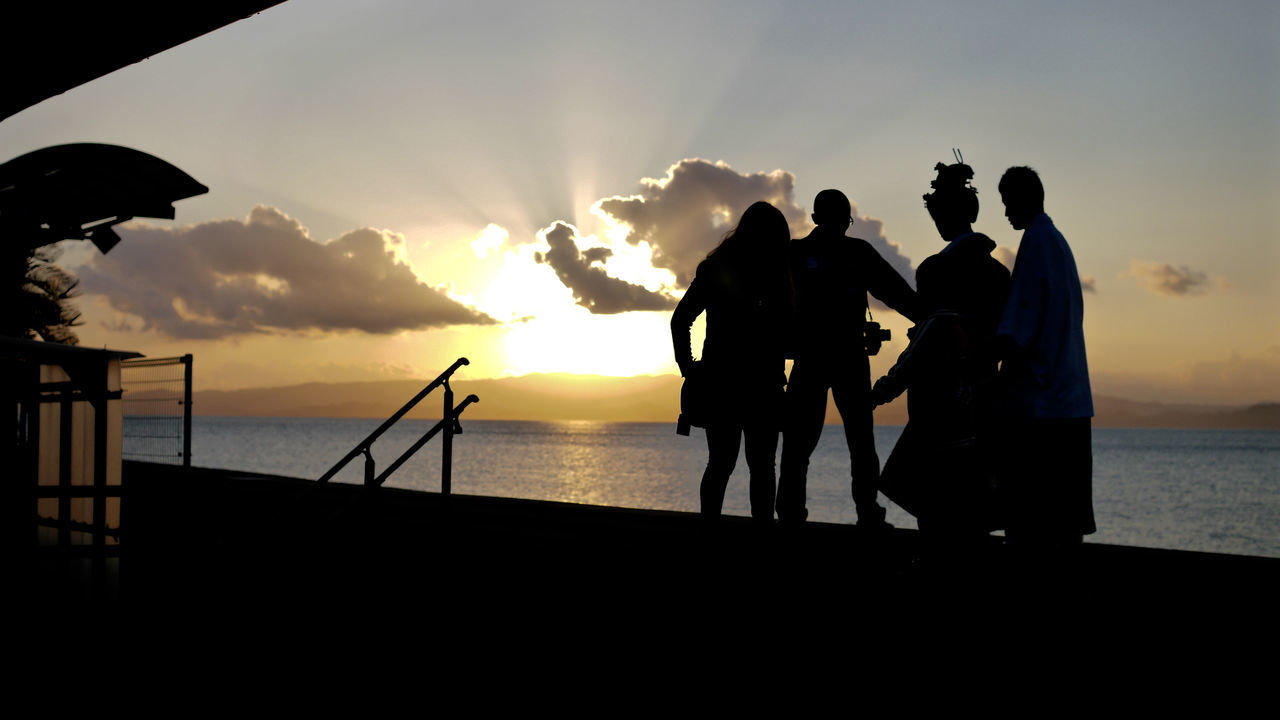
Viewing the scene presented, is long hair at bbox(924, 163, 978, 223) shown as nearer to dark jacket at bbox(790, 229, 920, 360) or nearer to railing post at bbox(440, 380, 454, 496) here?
dark jacket at bbox(790, 229, 920, 360)

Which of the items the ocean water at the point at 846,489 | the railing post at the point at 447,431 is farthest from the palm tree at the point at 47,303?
the railing post at the point at 447,431

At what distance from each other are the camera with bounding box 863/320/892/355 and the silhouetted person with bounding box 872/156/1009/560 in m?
1.07

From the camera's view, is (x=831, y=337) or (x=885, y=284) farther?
(x=885, y=284)

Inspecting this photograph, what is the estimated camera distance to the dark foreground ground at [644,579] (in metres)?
3.90

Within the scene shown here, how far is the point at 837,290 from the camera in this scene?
16.0 feet

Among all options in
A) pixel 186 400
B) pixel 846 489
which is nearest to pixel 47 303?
pixel 186 400

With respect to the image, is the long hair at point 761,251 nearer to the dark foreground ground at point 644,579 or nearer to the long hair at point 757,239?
the long hair at point 757,239

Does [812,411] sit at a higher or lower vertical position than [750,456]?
higher

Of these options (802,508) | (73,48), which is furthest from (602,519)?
(73,48)

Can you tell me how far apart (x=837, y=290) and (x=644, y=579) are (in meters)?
1.99

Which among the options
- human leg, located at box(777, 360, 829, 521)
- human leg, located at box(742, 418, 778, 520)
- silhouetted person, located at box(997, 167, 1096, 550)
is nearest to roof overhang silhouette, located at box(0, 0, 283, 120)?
human leg, located at box(777, 360, 829, 521)

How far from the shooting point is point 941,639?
3.44 metres

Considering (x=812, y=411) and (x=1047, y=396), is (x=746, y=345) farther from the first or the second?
(x=1047, y=396)

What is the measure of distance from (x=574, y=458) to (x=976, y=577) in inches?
3225
